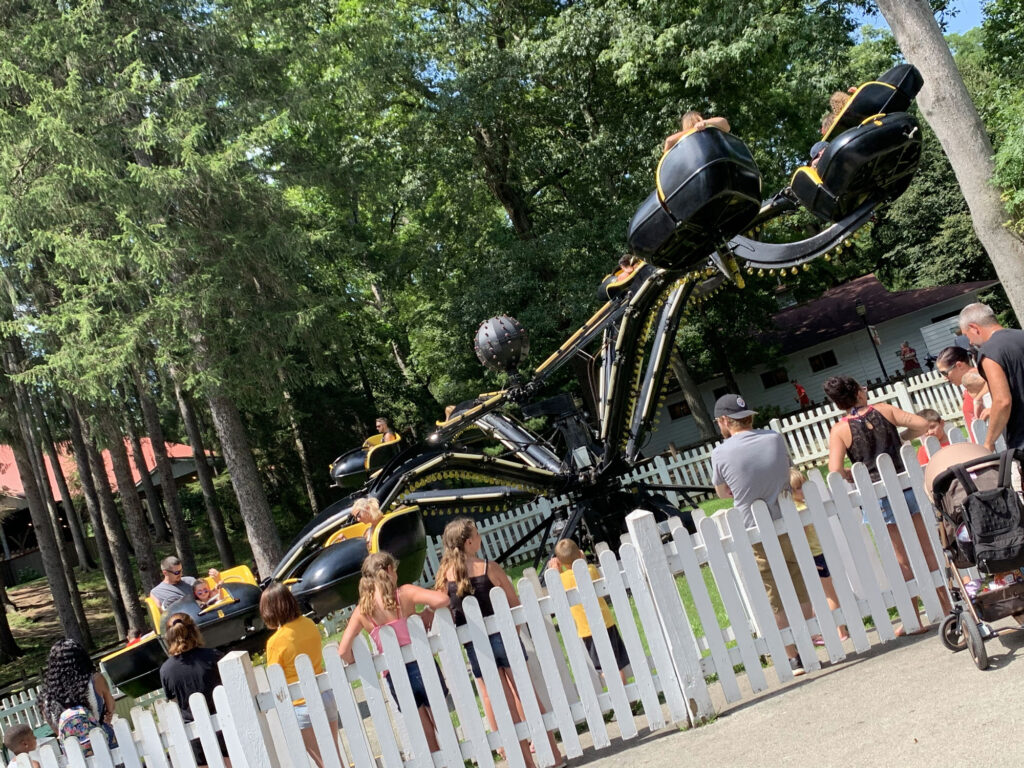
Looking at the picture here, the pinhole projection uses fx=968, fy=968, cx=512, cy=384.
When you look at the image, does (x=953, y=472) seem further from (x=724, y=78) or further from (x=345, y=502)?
(x=724, y=78)

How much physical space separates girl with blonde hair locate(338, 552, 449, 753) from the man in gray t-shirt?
17.7 ft

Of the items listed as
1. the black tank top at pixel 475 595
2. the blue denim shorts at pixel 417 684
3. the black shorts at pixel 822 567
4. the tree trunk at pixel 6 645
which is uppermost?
the tree trunk at pixel 6 645

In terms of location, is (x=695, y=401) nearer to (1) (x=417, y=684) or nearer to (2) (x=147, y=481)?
(2) (x=147, y=481)

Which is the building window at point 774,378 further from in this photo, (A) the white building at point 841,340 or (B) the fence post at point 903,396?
(B) the fence post at point 903,396

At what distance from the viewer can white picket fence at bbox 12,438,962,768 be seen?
17.5 ft

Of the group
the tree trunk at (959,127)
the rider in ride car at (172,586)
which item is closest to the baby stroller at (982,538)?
the rider in ride car at (172,586)

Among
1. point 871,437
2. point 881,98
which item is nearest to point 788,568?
point 871,437

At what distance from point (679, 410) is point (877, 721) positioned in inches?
1468

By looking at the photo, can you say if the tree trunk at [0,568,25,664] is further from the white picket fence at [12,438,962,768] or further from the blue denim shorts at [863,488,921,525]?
the blue denim shorts at [863,488,921,525]

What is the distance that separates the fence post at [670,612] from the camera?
216 inches

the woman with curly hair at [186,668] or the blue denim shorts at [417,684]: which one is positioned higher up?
the woman with curly hair at [186,668]

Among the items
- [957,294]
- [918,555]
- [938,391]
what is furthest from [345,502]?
[957,294]

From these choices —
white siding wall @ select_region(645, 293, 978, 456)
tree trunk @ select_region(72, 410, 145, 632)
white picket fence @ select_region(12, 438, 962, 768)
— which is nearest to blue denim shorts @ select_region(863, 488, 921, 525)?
white picket fence @ select_region(12, 438, 962, 768)

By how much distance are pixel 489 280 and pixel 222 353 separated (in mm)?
10382
